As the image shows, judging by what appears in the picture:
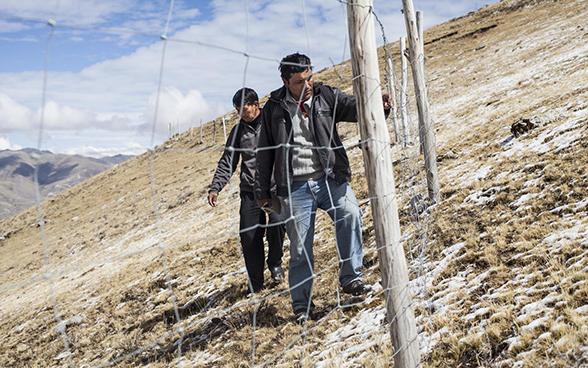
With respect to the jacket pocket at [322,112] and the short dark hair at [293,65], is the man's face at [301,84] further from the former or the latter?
the jacket pocket at [322,112]

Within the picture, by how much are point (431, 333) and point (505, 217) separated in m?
2.17

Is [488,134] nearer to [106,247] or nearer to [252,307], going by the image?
[252,307]

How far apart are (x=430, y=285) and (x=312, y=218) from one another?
1.37 m

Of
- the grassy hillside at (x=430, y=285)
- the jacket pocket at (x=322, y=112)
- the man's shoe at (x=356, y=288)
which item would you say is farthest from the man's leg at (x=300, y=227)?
the jacket pocket at (x=322, y=112)

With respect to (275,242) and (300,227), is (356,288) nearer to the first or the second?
(300,227)

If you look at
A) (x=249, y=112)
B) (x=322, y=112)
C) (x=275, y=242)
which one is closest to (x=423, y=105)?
(x=249, y=112)

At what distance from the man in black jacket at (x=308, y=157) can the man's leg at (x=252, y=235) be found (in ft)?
3.51

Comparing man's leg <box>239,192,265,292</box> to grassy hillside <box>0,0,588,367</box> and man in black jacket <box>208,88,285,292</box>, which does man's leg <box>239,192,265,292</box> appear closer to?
man in black jacket <box>208,88,285,292</box>

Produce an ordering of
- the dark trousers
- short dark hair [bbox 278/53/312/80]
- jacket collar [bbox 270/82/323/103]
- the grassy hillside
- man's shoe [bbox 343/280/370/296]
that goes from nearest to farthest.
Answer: the grassy hillside, short dark hair [bbox 278/53/312/80], jacket collar [bbox 270/82/323/103], man's shoe [bbox 343/280/370/296], the dark trousers

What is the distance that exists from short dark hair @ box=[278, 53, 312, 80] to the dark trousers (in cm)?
165

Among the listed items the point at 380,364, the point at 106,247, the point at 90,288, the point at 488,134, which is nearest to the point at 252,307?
the point at 380,364

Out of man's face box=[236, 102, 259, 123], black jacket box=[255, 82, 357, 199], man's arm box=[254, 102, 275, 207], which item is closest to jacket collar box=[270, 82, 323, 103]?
black jacket box=[255, 82, 357, 199]

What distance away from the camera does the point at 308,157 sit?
3.56 metres

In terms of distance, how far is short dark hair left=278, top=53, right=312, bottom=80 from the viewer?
3404 millimetres
